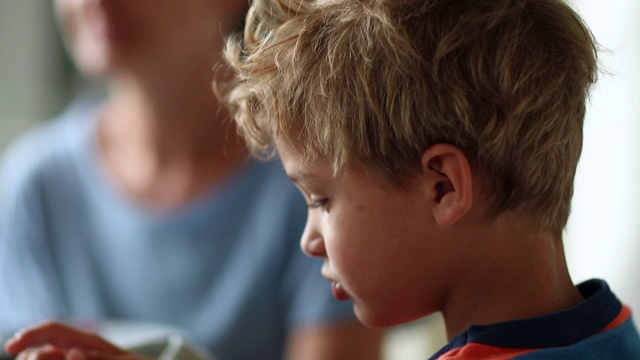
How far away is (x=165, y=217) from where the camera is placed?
1.33 metres

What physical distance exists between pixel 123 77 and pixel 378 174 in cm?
71

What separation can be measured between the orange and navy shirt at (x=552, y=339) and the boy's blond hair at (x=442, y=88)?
0.24 feet

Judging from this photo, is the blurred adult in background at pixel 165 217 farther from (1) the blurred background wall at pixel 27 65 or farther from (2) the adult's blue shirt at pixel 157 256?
(1) the blurred background wall at pixel 27 65

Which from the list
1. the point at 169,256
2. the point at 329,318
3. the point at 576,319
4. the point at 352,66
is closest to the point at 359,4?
the point at 352,66

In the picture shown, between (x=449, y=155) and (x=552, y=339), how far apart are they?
151 millimetres

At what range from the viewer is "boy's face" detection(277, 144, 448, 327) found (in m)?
0.72

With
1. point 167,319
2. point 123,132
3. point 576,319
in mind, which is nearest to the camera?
point 576,319

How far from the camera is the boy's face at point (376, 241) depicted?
2.37 ft

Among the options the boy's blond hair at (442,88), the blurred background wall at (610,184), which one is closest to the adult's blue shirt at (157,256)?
the blurred background wall at (610,184)

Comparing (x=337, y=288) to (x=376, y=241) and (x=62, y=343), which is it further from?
(x=62, y=343)

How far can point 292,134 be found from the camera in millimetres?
748

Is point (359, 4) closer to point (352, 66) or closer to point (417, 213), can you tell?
point (352, 66)

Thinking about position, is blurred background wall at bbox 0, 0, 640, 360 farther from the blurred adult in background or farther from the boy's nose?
the boy's nose

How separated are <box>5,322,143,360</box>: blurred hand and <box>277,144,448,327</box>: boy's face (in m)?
0.23
